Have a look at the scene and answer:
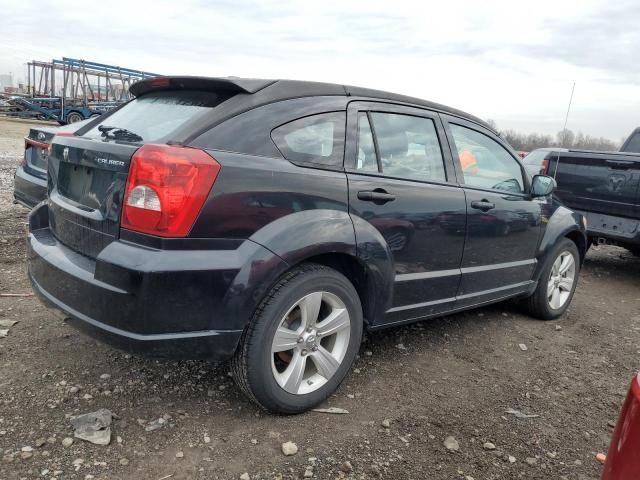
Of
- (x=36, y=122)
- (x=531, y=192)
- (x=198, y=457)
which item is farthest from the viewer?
(x=36, y=122)

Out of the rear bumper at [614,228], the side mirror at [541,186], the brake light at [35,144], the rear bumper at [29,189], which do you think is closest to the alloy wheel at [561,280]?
the side mirror at [541,186]

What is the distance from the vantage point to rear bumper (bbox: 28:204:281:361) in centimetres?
218

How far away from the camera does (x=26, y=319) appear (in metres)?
3.60

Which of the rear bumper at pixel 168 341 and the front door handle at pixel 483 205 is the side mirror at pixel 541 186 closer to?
the front door handle at pixel 483 205

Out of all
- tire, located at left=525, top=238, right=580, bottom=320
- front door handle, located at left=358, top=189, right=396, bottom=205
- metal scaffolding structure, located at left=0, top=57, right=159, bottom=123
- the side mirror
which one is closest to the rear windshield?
front door handle, located at left=358, top=189, right=396, bottom=205

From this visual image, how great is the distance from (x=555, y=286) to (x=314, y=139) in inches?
118

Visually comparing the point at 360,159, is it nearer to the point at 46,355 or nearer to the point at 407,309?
the point at 407,309

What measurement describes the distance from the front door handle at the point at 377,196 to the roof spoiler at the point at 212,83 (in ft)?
2.47

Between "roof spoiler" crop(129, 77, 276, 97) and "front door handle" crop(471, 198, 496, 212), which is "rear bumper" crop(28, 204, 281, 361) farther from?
"front door handle" crop(471, 198, 496, 212)

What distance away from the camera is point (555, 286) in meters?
4.60

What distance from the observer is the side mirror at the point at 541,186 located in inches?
161

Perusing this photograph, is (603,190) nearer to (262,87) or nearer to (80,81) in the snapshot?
(262,87)

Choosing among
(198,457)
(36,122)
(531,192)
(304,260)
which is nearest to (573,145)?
(531,192)

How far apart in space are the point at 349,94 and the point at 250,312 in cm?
135
